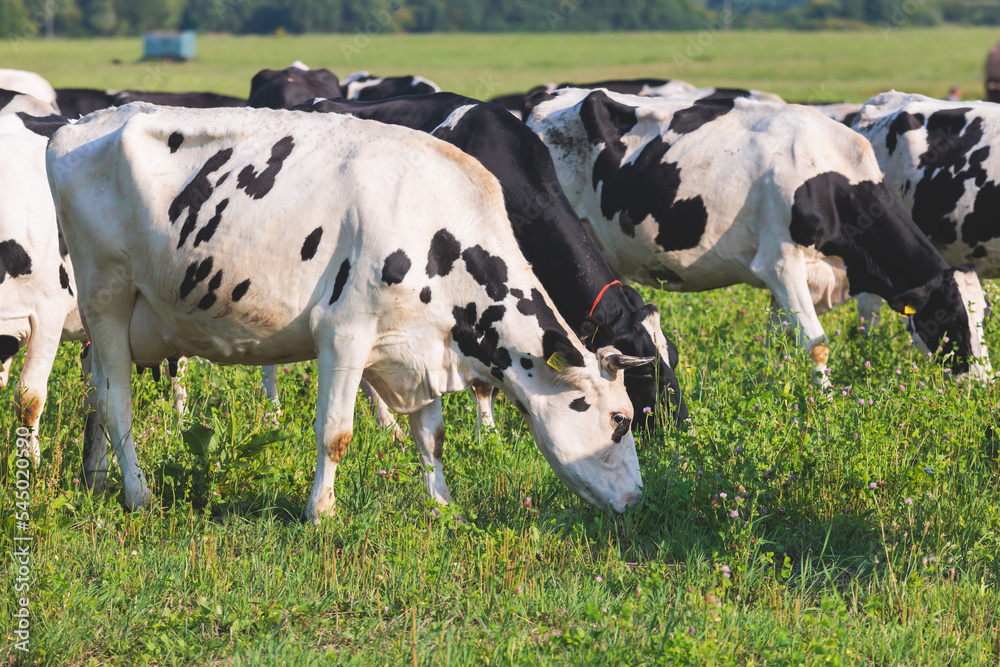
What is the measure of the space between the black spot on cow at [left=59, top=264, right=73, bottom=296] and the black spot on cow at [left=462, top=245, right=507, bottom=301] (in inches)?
111

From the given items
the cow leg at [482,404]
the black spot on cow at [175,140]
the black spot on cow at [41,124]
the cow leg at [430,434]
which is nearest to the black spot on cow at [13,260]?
the black spot on cow at [41,124]

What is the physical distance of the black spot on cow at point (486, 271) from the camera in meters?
5.34

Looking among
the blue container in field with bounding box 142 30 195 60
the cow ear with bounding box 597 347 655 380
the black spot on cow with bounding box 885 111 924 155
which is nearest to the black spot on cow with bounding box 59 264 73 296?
the cow ear with bounding box 597 347 655 380

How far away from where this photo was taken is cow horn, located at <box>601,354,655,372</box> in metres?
5.30

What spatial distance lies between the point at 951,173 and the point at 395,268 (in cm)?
700

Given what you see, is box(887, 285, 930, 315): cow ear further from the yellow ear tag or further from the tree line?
the tree line

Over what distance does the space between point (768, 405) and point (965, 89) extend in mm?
48445

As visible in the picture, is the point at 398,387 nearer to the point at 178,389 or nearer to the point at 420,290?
the point at 420,290

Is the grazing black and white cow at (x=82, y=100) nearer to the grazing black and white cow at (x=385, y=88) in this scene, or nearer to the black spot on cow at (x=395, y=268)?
the grazing black and white cow at (x=385, y=88)

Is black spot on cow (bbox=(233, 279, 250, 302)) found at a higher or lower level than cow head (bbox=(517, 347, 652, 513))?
higher

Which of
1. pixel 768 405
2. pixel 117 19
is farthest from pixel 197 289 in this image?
pixel 117 19

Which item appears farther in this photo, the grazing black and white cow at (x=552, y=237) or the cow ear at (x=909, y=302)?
the cow ear at (x=909, y=302)

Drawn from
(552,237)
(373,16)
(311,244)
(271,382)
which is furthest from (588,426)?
(373,16)

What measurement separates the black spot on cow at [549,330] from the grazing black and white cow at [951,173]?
621 cm
